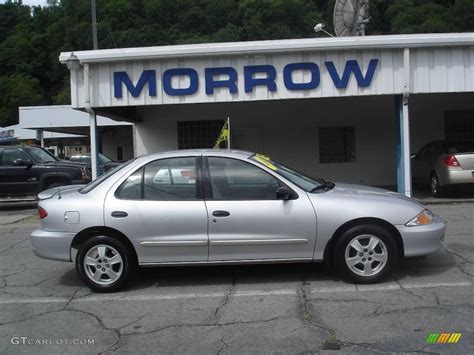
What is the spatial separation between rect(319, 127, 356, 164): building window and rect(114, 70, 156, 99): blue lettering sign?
292 inches

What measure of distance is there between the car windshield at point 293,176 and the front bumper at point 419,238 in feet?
3.58

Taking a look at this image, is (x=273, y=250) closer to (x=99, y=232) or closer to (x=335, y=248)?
(x=335, y=248)

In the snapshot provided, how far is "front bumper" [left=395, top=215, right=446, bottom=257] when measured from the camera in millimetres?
5887

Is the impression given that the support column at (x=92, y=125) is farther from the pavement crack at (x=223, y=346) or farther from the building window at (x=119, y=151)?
the building window at (x=119, y=151)

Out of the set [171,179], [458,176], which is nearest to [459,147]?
[458,176]

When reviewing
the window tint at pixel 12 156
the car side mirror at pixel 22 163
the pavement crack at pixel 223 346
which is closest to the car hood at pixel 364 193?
the pavement crack at pixel 223 346

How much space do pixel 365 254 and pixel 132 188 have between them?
271 centimetres

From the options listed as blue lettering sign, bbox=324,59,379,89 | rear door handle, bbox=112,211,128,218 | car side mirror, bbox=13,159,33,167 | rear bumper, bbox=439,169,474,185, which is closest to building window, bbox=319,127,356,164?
rear bumper, bbox=439,169,474,185

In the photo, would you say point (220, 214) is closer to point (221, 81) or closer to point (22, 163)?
point (221, 81)

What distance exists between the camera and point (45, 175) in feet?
47.0

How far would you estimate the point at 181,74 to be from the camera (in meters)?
12.5

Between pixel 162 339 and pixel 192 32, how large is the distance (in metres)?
44.4

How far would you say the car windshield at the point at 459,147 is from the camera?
13953 mm

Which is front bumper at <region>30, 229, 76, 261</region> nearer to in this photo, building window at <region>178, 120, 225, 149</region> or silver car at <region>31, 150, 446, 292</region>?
silver car at <region>31, 150, 446, 292</region>
